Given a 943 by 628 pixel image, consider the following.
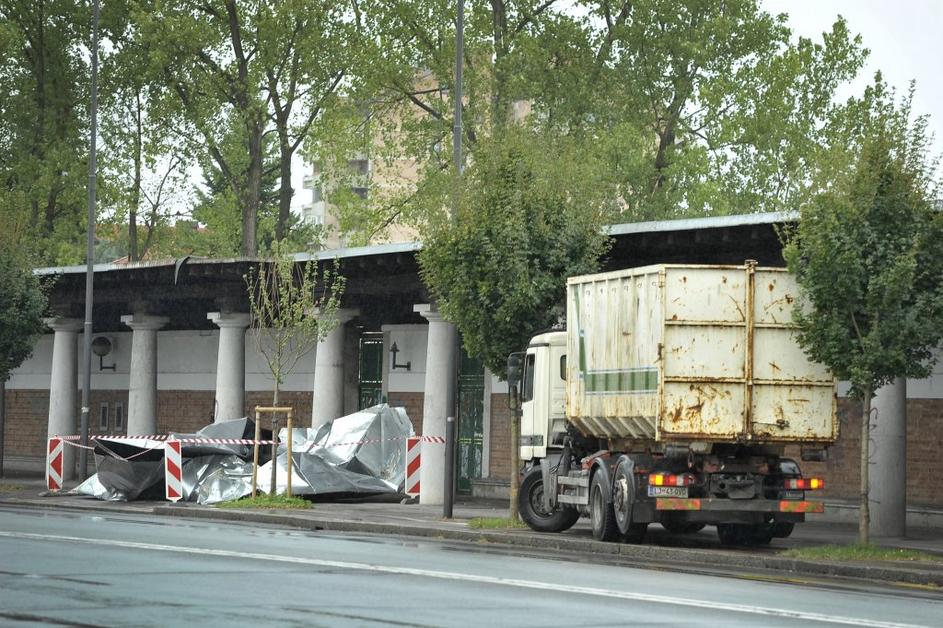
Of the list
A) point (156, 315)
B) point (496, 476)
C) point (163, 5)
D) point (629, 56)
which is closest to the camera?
point (496, 476)

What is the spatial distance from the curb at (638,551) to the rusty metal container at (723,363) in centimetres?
142

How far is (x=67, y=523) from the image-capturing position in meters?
23.3

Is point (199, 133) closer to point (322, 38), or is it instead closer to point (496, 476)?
point (322, 38)

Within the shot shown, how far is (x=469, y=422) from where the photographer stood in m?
35.2

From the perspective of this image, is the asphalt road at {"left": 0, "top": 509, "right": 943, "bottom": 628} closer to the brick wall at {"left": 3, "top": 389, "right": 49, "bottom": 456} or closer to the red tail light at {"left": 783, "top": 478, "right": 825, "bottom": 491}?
the red tail light at {"left": 783, "top": 478, "right": 825, "bottom": 491}

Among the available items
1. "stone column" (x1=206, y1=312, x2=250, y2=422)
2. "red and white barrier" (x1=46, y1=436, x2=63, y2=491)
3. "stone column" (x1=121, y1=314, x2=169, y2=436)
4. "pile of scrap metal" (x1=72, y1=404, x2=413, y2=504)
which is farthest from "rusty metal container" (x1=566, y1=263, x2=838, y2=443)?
"stone column" (x1=121, y1=314, x2=169, y2=436)

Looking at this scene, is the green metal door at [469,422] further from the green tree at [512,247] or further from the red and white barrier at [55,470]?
the green tree at [512,247]

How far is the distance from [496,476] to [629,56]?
1761 centimetres

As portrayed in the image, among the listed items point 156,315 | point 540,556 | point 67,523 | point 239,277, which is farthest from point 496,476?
point 540,556

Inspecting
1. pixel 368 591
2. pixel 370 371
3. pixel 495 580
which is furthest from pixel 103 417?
pixel 368 591

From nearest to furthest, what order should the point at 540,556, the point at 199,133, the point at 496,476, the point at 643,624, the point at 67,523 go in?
1. the point at 643,624
2. the point at 540,556
3. the point at 67,523
4. the point at 496,476
5. the point at 199,133

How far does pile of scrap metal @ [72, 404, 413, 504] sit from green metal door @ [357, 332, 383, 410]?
3.36m

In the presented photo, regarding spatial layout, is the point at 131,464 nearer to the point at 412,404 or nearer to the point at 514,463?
the point at 412,404

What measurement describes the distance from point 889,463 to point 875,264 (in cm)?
439
